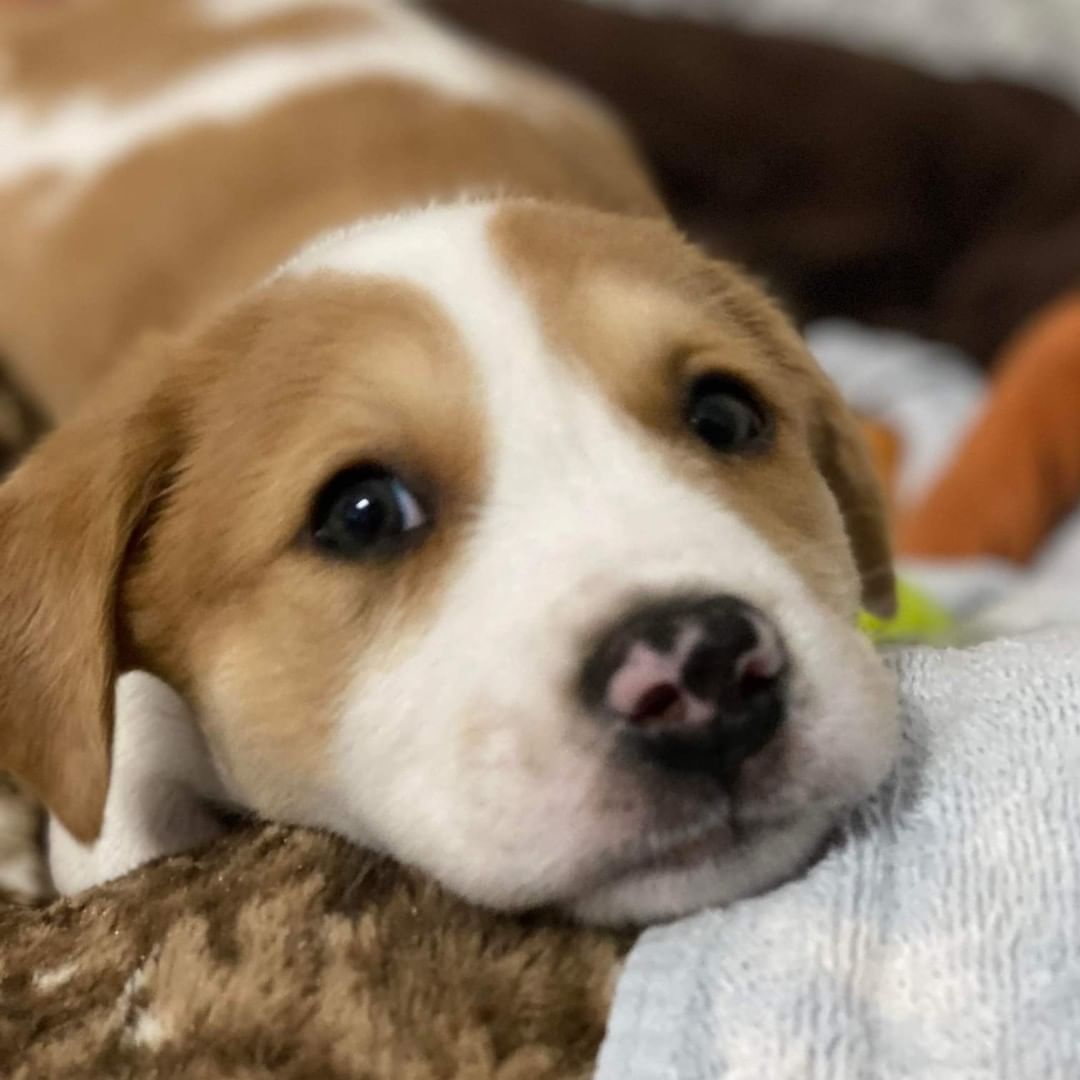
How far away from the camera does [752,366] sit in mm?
1448

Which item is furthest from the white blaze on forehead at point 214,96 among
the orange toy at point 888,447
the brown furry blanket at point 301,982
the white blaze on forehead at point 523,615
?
the brown furry blanket at point 301,982

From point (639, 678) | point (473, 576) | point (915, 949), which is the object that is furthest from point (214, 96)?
point (915, 949)

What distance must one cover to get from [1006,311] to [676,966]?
99.1 inches

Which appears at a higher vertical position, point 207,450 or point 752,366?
point 207,450

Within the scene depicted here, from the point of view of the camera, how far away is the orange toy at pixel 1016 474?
8.74ft

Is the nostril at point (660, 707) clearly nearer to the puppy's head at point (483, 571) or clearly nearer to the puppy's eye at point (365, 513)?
the puppy's head at point (483, 571)

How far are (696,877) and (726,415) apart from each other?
Answer: 0.47m

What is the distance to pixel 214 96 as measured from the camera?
2.61 m

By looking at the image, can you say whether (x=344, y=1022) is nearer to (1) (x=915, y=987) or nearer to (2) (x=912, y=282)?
(1) (x=915, y=987)

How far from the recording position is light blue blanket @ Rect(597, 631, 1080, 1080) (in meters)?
0.94

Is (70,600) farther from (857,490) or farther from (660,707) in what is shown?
(857,490)

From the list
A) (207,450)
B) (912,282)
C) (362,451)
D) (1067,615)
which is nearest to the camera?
(362,451)

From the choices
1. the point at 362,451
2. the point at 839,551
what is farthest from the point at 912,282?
the point at 362,451

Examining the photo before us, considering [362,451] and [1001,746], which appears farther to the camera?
[362,451]
